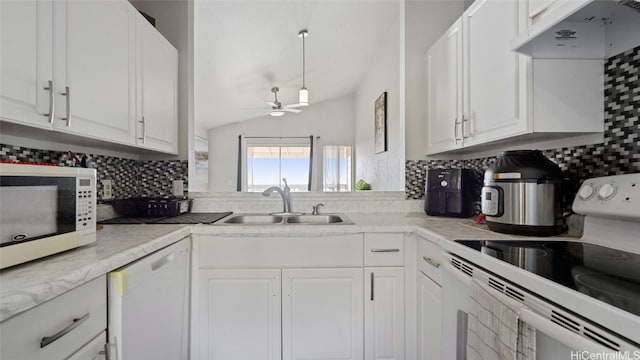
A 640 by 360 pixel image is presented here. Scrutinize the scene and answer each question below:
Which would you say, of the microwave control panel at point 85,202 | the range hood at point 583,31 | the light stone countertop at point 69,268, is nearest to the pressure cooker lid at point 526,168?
the range hood at point 583,31

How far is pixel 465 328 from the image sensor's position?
0.99 meters

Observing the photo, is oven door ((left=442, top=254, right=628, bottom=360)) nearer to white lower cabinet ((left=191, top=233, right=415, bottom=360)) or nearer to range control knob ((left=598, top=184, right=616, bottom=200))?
white lower cabinet ((left=191, top=233, right=415, bottom=360))

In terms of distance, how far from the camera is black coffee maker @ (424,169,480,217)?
1.77m

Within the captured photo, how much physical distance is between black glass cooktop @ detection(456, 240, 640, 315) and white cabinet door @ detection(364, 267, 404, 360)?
59cm

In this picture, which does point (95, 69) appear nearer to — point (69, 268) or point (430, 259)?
point (69, 268)

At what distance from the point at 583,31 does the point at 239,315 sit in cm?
192

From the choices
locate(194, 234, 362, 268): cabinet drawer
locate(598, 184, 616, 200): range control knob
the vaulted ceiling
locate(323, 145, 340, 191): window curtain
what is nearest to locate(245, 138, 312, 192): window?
locate(323, 145, 340, 191): window curtain

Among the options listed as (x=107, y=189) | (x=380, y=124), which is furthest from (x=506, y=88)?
(x=380, y=124)

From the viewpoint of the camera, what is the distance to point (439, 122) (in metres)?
1.86

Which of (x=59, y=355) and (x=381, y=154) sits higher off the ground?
(x=381, y=154)

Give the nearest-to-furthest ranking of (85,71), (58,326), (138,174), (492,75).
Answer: (58,326)
(85,71)
(492,75)
(138,174)

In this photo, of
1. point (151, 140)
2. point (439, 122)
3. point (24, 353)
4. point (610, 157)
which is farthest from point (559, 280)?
point (151, 140)

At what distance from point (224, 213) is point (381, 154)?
2323 millimetres

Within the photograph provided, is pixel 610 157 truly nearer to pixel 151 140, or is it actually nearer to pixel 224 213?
pixel 224 213
